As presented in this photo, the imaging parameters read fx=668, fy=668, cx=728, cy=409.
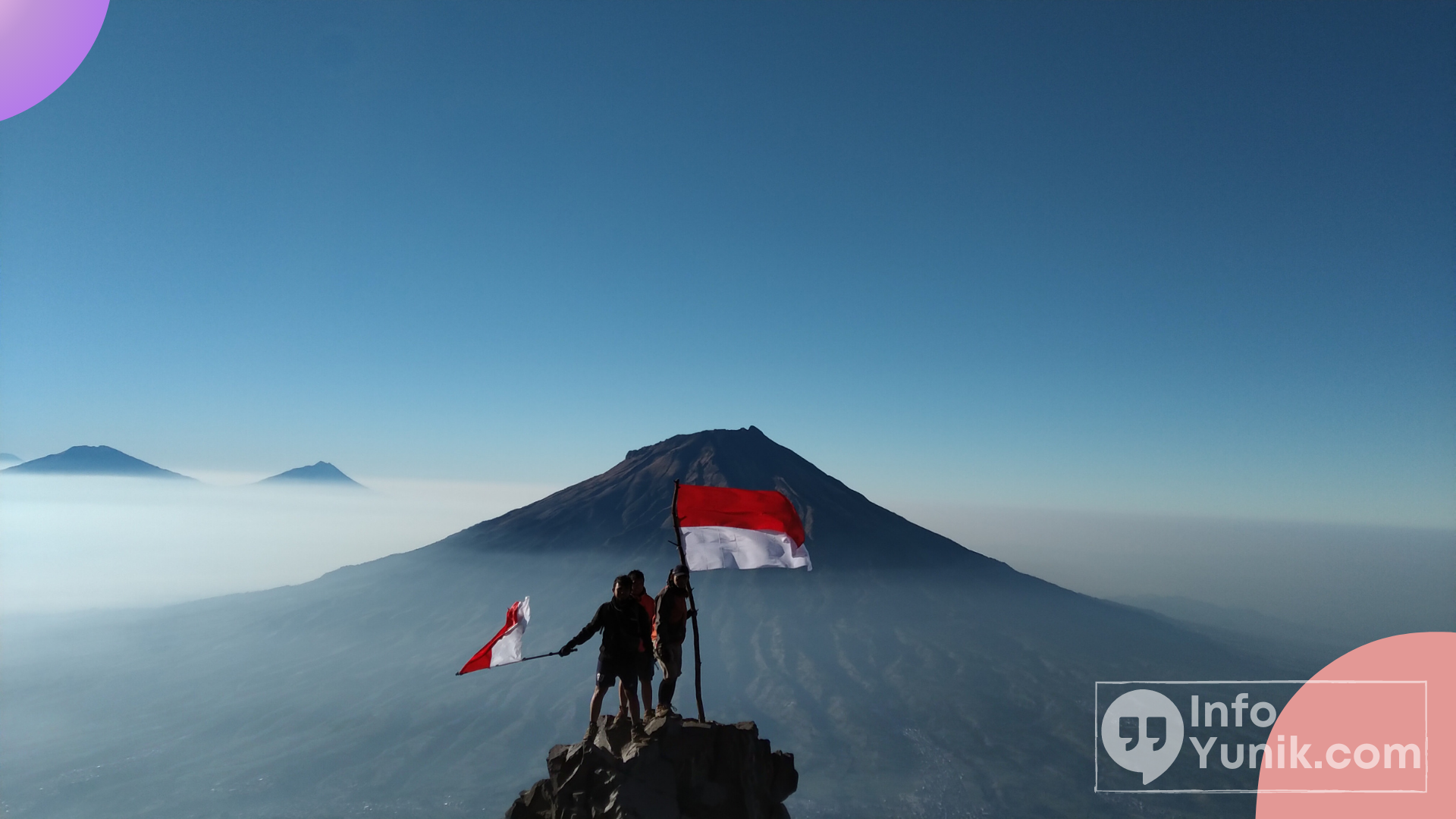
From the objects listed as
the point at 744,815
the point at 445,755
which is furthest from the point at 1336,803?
the point at 445,755

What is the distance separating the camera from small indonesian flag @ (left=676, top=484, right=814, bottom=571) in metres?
13.0

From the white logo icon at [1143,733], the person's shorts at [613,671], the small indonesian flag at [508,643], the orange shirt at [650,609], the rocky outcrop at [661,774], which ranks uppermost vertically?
the orange shirt at [650,609]

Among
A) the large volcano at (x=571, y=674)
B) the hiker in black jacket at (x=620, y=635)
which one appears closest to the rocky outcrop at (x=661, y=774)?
the hiker in black jacket at (x=620, y=635)

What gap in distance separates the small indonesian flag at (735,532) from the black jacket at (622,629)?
1755mm

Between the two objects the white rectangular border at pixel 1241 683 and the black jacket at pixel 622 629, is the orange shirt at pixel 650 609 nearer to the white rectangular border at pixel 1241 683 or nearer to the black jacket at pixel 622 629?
the black jacket at pixel 622 629

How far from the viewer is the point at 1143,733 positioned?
4082 inches

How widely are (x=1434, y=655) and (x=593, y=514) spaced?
151m

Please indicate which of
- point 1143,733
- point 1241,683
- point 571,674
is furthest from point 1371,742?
point 571,674

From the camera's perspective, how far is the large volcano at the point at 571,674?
81062 millimetres

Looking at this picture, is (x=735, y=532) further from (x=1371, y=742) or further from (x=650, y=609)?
(x=1371, y=742)

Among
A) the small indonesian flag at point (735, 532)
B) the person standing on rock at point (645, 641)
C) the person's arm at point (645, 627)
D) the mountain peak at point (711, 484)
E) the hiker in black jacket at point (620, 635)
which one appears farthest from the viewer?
the mountain peak at point (711, 484)

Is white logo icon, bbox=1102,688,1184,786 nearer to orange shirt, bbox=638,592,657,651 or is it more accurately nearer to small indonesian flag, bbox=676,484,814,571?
small indonesian flag, bbox=676,484,814,571

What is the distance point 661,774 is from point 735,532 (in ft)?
15.3

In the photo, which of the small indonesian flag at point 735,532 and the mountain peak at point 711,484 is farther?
the mountain peak at point 711,484
